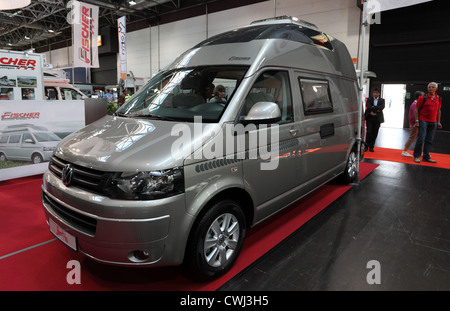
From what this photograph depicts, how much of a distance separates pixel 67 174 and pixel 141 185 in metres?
0.67

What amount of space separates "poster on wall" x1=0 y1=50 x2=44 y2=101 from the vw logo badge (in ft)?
18.0

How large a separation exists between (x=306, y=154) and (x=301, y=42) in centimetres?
123

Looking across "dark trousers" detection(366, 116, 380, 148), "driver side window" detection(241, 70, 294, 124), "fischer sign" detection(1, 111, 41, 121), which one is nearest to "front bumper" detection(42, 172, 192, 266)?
"driver side window" detection(241, 70, 294, 124)

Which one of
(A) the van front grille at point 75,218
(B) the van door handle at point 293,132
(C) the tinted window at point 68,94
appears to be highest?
(C) the tinted window at point 68,94

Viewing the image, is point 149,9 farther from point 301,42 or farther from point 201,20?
point 301,42

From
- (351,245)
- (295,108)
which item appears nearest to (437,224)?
(351,245)

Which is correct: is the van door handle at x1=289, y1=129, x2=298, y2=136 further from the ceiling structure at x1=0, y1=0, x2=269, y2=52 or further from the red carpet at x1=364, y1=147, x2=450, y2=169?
the ceiling structure at x1=0, y1=0, x2=269, y2=52

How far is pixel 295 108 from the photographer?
3.10 metres

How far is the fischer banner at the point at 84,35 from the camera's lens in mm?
8812

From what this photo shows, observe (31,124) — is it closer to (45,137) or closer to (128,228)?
(45,137)

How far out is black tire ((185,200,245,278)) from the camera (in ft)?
7.16

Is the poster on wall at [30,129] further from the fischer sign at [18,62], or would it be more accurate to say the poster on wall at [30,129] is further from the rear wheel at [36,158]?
the fischer sign at [18,62]

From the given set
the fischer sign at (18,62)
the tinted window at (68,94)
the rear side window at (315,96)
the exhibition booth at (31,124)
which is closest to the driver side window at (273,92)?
the rear side window at (315,96)

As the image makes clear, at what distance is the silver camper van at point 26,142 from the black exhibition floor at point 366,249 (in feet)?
15.0
